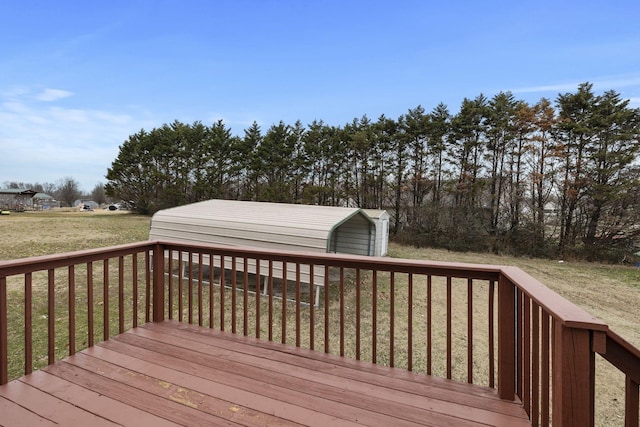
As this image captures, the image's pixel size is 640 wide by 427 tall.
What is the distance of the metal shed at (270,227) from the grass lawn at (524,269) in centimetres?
135

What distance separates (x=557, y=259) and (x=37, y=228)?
1934cm

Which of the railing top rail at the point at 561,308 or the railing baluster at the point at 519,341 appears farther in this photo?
the railing baluster at the point at 519,341

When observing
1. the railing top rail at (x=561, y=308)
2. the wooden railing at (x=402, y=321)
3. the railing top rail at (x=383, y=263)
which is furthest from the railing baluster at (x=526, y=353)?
the railing top rail at (x=383, y=263)

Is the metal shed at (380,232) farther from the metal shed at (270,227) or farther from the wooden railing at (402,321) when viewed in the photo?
the wooden railing at (402,321)

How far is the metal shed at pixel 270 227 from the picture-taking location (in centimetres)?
588

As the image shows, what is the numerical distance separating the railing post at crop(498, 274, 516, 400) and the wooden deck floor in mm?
81

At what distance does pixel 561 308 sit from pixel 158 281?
2.83 metres

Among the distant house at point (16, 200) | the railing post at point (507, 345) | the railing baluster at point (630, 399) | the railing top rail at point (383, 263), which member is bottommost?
the railing post at point (507, 345)

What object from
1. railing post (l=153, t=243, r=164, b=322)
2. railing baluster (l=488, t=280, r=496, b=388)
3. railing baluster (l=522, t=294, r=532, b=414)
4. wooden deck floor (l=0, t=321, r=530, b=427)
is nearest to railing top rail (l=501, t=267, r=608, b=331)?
railing baluster (l=522, t=294, r=532, b=414)

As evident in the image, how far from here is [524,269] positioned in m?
8.47

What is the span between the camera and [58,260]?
1.97 meters

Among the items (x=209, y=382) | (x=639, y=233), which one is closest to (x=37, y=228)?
(x=209, y=382)

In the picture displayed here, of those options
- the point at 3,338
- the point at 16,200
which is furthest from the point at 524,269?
the point at 16,200

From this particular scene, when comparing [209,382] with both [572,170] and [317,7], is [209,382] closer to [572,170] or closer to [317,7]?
[317,7]
